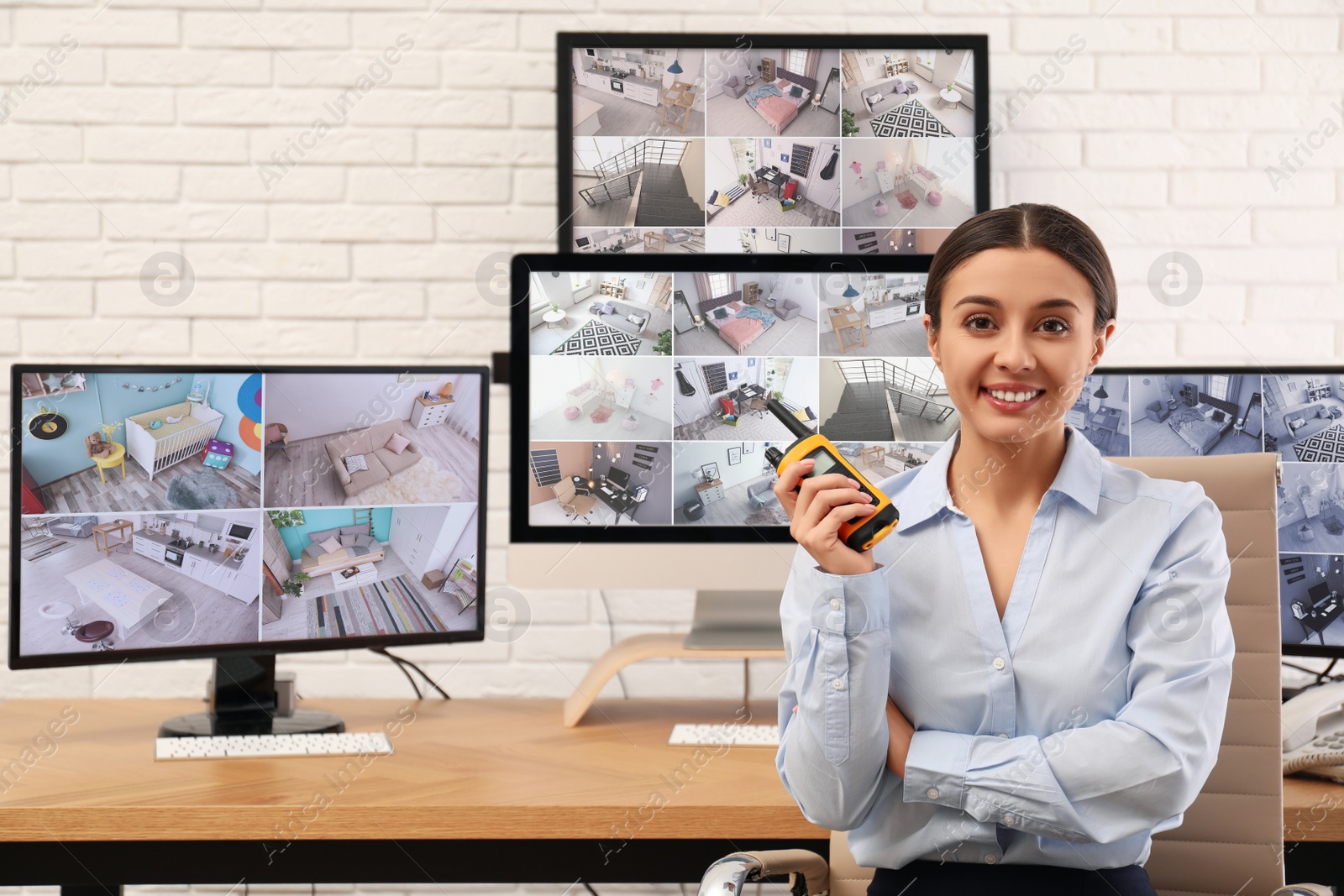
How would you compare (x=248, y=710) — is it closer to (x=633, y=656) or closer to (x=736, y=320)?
(x=633, y=656)

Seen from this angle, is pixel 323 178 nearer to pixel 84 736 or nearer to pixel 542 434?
pixel 542 434

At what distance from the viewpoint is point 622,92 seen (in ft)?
5.81

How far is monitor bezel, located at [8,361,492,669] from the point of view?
4.02 ft

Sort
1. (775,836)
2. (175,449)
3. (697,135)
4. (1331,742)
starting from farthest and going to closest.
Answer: (697,135) < (175,449) < (1331,742) < (775,836)

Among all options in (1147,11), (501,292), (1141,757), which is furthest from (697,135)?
(1141,757)

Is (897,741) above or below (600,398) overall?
below

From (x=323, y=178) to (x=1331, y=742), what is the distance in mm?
1843

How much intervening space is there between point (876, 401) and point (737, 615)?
0.39 metres

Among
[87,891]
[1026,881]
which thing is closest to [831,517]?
[1026,881]

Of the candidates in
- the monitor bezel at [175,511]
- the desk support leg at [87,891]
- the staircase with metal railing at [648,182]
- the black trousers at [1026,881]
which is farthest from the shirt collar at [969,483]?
the desk support leg at [87,891]

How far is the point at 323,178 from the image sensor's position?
183 cm

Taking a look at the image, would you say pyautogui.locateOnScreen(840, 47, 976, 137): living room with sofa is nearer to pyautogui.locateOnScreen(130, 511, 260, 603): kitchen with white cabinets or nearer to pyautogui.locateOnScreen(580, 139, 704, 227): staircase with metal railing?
pyautogui.locateOnScreen(580, 139, 704, 227): staircase with metal railing

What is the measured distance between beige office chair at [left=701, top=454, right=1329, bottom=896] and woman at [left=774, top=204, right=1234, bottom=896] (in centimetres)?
9

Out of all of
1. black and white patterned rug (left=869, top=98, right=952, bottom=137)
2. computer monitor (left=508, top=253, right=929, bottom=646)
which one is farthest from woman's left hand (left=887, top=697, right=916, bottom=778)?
black and white patterned rug (left=869, top=98, right=952, bottom=137)
